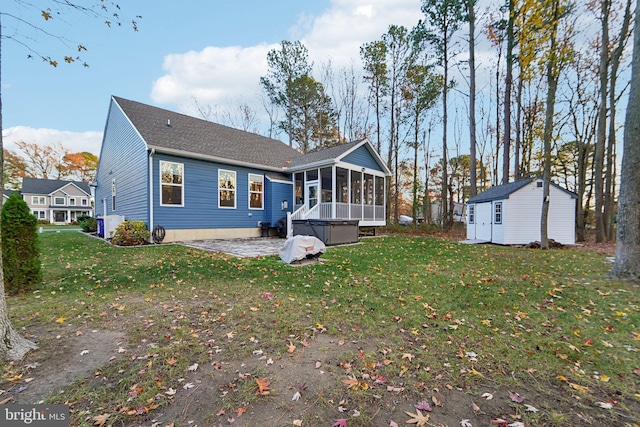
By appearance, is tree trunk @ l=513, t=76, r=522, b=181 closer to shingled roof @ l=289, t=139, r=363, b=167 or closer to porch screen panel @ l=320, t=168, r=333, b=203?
shingled roof @ l=289, t=139, r=363, b=167

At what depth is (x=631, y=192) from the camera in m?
5.07

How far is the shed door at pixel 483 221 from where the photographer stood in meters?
13.8

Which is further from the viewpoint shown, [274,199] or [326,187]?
[326,187]

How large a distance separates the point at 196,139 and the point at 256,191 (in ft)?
12.0

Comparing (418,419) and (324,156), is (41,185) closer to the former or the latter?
(324,156)

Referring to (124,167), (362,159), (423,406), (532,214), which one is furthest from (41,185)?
(532,214)

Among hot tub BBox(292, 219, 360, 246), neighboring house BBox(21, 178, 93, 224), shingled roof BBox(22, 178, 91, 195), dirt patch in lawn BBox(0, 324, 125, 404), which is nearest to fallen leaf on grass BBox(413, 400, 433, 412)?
dirt patch in lawn BBox(0, 324, 125, 404)

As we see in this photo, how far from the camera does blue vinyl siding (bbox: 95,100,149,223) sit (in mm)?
10703

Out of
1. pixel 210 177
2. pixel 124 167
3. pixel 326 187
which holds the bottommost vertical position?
pixel 326 187

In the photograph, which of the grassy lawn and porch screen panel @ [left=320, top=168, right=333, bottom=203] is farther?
porch screen panel @ [left=320, top=168, right=333, bottom=203]

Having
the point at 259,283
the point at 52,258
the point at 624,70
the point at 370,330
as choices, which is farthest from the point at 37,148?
the point at 624,70

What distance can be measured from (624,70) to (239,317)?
2093cm

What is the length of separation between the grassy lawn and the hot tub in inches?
184

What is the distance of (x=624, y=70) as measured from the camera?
1332cm
